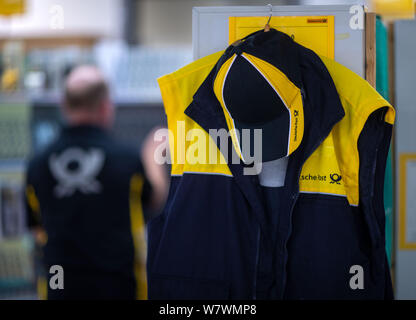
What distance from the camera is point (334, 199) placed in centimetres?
122

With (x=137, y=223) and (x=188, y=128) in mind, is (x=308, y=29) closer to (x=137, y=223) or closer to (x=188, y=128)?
(x=188, y=128)

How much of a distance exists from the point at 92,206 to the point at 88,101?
0.47m

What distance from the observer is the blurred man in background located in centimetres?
183

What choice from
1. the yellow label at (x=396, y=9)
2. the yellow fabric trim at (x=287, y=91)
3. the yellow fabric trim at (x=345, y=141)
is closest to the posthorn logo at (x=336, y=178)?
the yellow fabric trim at (x=345, y=141)

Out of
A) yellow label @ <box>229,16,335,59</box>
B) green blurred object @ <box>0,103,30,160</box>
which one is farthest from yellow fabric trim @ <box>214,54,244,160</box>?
green blurred object @ <box>0,103,30,160</box>

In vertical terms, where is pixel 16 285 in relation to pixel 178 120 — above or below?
below

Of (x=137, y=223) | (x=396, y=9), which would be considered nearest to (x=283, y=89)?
→ (x=396, y=9)

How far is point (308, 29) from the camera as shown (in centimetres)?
127

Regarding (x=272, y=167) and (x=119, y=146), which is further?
(x=119, y=146)

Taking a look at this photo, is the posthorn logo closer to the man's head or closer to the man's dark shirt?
the man's dark shirt

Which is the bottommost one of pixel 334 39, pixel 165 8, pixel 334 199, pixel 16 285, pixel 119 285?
pixel 16 285
